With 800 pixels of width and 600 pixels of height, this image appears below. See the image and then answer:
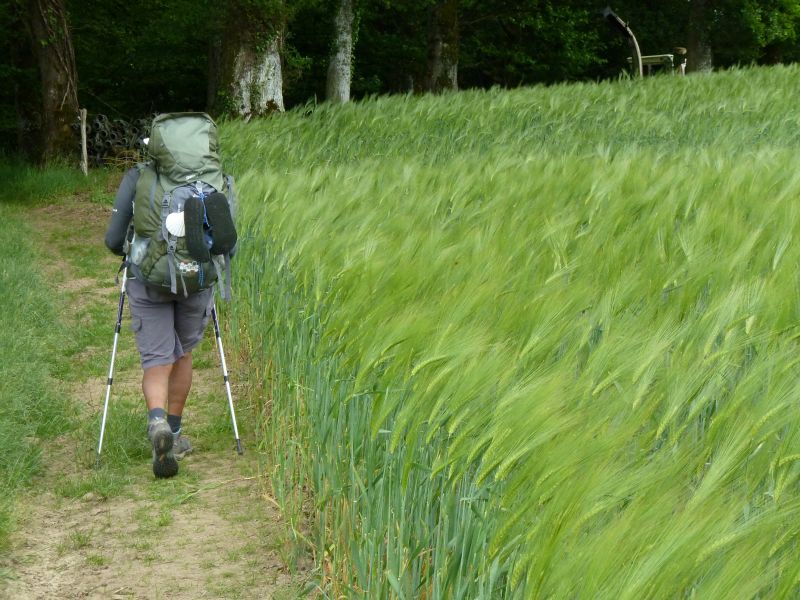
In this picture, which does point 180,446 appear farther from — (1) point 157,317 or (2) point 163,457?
(1) point 157,317

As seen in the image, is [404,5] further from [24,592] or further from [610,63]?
[24,592]

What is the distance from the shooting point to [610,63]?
1538 inches

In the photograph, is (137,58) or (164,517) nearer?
(164,517)

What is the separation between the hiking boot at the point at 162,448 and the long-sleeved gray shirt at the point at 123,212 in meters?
0.88

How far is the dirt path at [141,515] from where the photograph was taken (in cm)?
429

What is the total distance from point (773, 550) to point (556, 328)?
120 centimetres

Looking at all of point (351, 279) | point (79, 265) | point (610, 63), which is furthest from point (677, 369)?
point (610, 63)

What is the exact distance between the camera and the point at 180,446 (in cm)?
578

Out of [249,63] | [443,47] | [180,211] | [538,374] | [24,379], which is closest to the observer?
[538,374]

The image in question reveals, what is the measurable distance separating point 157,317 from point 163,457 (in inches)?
26.5

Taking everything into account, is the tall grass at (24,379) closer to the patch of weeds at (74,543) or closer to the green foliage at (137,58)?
the patch of weeds at (74,543)

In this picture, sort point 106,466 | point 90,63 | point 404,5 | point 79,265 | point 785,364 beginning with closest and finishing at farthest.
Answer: point 785,364, point 106,466, point 79,265, point 404,5, point 90,63


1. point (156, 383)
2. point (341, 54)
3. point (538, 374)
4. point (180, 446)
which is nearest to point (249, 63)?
point (341, 54)

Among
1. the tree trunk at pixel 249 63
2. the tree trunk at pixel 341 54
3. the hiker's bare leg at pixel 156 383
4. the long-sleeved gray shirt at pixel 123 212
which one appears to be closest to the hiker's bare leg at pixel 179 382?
the hiker's bare leg at pixel 156 383
